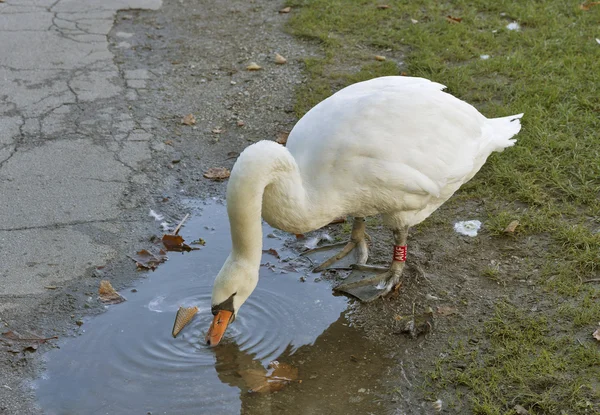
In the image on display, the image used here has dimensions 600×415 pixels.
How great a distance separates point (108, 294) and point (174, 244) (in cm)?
66

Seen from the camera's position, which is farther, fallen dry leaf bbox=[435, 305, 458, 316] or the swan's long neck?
fallen dry leaf bbox=[435, 305, 458, 316]

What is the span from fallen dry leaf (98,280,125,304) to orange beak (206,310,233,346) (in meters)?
0.72

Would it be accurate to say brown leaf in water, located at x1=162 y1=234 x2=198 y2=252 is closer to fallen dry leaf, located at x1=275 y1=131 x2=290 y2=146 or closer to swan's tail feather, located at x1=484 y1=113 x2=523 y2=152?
fallen dry leaf, located at x1=275 y1=131 x2=290 y2=146

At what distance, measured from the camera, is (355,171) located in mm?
4023

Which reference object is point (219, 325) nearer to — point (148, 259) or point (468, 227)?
point (148, 259)

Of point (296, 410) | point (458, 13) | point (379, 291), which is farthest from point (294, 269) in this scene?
point (458, 13)

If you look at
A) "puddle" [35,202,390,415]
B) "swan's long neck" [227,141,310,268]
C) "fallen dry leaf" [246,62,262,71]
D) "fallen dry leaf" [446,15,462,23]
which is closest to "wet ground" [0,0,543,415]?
"puddle" [35,202,390,415]

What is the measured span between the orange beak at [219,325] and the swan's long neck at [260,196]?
0.31 meters

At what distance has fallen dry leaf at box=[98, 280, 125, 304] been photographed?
4.37 m

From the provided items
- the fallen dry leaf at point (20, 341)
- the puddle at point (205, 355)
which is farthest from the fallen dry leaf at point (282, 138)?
the fallen dry leaf at point (20, 341)

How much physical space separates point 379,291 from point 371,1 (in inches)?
201

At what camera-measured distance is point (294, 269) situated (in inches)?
189

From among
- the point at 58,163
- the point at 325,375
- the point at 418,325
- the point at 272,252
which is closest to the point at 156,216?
the point at 272,252

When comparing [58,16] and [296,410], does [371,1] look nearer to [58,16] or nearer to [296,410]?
[58,16]
